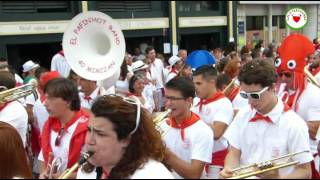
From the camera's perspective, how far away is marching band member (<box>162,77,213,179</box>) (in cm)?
381

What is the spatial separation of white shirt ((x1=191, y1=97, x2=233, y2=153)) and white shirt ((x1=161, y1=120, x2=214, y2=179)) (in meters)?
0.68

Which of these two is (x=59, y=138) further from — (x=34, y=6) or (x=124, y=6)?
(x=124, y=6)

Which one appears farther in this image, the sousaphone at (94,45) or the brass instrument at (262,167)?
the sousaphone at (94,45)

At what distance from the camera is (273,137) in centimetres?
347

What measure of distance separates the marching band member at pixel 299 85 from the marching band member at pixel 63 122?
6.19 feet

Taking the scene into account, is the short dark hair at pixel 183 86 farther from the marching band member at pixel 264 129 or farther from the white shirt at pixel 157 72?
the white shirt at pixel 157 72

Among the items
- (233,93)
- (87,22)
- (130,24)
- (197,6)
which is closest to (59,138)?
(87,22)

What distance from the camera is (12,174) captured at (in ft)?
10.9

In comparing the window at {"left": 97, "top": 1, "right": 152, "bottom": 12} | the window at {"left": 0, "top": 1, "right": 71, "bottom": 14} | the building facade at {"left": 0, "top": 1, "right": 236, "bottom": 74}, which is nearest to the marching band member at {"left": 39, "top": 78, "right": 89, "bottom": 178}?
the building facade at {"left": 0, "top": 1, "right": 236, "bottom": 74}

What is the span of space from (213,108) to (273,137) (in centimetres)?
132

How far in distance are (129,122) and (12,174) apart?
1231 mm

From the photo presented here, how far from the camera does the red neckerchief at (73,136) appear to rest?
151 inches

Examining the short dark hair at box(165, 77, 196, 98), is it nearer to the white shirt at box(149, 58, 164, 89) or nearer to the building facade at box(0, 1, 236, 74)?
the white shirt at box(149, 58, 164, 89)

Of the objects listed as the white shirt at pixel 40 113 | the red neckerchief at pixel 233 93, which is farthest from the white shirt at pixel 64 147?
the red neckerchief at pixel 233 93
